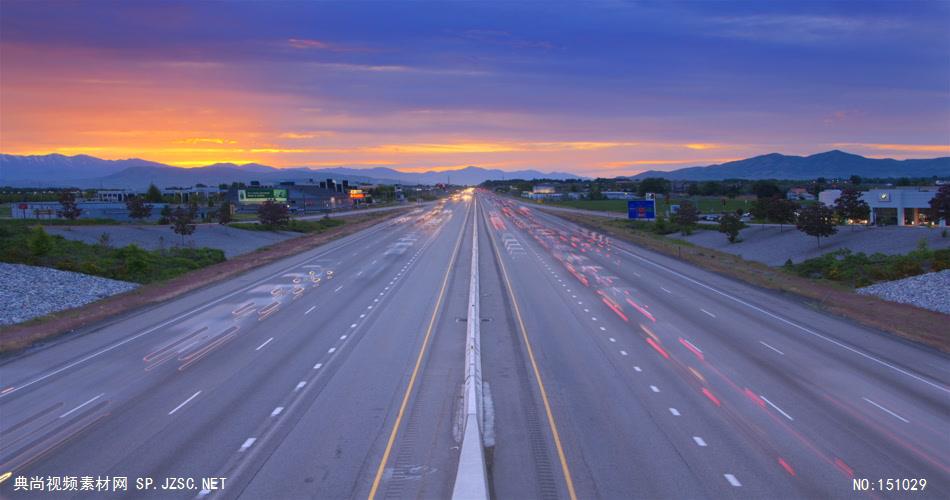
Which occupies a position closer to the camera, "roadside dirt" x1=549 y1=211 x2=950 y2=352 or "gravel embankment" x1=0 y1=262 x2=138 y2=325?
"roadside dirt" x1=549 y1=211 x2=950 y2=352

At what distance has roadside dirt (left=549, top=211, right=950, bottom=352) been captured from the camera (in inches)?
1106

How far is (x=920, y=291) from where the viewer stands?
1439 inches

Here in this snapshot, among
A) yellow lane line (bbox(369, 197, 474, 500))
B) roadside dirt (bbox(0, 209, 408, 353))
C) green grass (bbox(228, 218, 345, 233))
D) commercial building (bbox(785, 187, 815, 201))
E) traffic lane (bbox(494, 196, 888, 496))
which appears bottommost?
traffic lane (bbox(494, 196, 888, 496))

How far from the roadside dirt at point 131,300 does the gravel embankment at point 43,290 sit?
93cm

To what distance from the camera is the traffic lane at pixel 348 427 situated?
42.8 feet

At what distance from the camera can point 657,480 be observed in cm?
1307

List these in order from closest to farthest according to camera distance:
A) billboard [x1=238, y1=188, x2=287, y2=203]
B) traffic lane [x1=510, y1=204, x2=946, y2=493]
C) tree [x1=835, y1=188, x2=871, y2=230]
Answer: traffic lane [x1=510, y1=204, x2=946, y2=493] < tree [x1=835, y1=188, x2=871, y2=230] < billboard [x1=238, y1=188, x2=287, y2=203]

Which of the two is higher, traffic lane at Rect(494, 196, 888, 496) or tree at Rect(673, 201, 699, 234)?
tree at Rect(673, 201, 699, 234)

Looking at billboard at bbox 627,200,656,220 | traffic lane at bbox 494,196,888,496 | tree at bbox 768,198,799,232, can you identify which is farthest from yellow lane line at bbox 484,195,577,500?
billboard at bbox 627,200,656,220

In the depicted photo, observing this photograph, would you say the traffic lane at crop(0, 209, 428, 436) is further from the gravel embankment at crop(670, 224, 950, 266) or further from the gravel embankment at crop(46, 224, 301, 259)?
the gravel embankment at crop(670, 224, 950, 266)

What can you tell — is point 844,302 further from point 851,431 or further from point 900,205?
Result: point 900,205

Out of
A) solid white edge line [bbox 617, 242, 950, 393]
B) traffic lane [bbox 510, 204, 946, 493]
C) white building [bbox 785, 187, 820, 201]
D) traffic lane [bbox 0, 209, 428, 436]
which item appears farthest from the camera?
white building [bbox 785, 187, 820, 201]

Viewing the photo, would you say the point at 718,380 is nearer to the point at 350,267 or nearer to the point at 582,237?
the point at 350,267

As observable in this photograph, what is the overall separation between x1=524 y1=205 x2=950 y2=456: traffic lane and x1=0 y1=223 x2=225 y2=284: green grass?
34.1 m
